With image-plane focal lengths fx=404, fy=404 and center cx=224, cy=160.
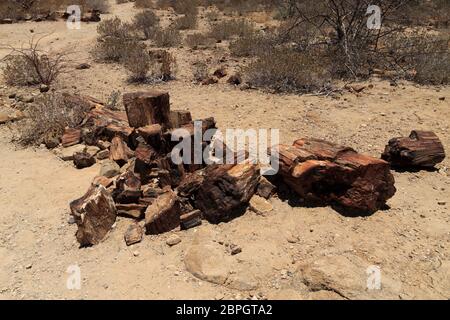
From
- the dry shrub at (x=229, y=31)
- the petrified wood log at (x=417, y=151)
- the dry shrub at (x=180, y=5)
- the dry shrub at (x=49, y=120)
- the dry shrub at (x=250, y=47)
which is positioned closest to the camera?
the petrified wood log at (x=417, y=151)

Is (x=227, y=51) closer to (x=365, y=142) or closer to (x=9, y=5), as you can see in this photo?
(x=365, y=142)

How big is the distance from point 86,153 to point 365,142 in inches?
139

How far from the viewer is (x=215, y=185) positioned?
3.82 m

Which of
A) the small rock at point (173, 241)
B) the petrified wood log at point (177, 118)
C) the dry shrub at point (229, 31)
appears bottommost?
the small rock at point (173, 241)

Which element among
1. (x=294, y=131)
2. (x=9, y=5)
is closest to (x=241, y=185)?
(x=294, y=131)

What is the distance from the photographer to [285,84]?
22.4 ft

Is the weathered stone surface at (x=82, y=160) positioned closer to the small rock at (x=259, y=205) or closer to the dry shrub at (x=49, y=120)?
the dry shrub at (x=49, y=120)

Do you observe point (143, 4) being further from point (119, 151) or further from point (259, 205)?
point (259, 205)

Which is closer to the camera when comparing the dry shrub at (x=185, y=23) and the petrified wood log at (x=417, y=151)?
the petrified wood log at (x=417, y=151)

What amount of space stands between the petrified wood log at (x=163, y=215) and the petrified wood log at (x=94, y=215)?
38 centimetres

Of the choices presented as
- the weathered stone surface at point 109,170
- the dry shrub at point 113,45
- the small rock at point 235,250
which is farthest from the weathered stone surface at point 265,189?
the dry shrub at point 113,45

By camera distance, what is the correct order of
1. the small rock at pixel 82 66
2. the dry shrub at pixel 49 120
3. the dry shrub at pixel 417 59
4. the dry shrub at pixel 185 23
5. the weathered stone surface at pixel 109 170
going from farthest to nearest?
the dry shrub at pixel 185 23 < the small rock at pixel 82 66 < the dry shrub at pixel 417 59 < the dry shrub at pixel 49 120 < the weathered stone surface at pixel 109 170

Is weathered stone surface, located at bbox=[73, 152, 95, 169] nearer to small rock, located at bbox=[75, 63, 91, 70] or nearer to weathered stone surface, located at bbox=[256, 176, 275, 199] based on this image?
weathered stone surface, located at bbox=[256, 176, 275, 199]

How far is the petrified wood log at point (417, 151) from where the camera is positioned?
4461 mm
